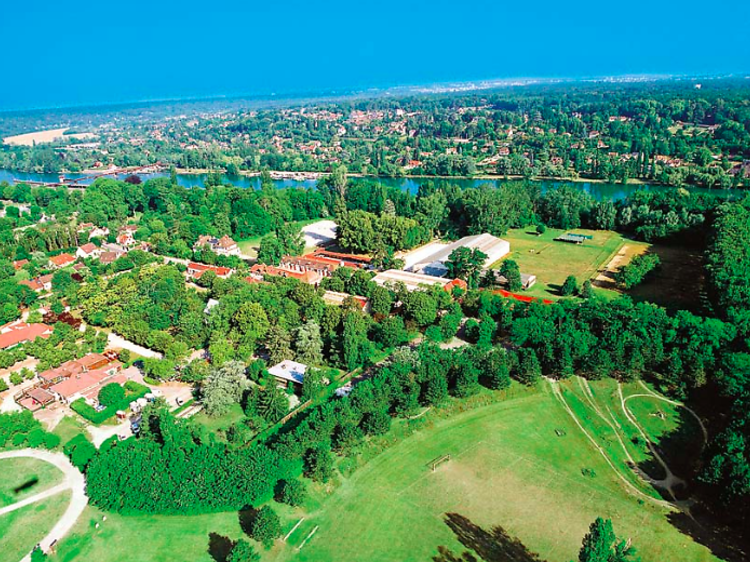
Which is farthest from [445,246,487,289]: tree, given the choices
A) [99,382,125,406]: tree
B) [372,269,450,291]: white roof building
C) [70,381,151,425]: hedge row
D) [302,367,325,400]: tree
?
[99,382,125,406]: tree

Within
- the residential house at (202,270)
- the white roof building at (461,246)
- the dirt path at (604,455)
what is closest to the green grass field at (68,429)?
the residential house at (202,270)

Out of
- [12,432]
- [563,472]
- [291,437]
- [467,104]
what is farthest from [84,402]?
[467,104]

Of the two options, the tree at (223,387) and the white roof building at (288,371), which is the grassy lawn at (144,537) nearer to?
the tree at (223,387)

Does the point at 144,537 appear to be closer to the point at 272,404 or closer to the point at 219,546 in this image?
the point at 219,546

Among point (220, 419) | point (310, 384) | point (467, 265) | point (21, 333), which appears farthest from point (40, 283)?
point (467, 265)

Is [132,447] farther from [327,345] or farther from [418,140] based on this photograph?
[418,140]

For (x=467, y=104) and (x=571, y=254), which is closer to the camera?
(x=571, y=254)
